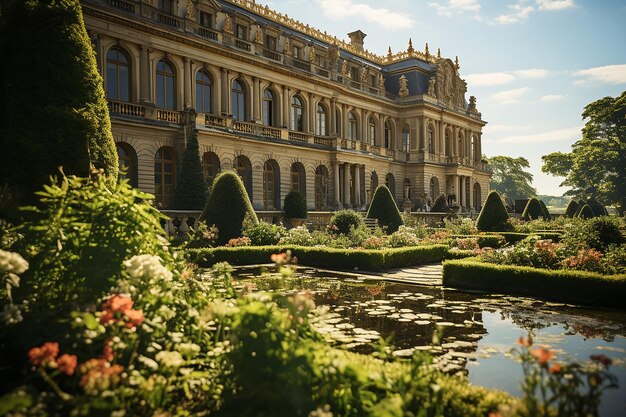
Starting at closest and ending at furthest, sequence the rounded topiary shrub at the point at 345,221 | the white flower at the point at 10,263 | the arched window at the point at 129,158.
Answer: the white flower at the point at 10,263 → the rounded topiary shrub at the point at 345,221 → the arched window at the point at 129,158

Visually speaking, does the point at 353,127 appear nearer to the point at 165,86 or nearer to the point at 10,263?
the point at 165,86

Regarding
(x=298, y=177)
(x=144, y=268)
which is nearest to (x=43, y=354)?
(x=144, y=268)

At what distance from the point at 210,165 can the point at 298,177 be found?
796cm

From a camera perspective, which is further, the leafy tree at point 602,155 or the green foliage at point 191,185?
the leafy tree at point 602,155

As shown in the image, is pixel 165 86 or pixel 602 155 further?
pixel 602 155

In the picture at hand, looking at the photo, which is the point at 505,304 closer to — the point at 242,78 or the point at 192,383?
the point at 192,383

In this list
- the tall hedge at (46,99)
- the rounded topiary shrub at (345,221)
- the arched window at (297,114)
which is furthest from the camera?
the arched window at (297,114)

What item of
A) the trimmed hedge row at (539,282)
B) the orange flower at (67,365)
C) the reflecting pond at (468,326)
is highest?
the orange flower at (67,365)

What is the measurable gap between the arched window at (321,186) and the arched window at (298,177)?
80.2 inches

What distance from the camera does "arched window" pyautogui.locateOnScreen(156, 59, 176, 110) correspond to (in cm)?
2644

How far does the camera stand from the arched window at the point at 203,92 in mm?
28422

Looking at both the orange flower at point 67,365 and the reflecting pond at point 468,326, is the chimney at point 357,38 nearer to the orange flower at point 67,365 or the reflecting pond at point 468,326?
the reflecting pond at point 468,326

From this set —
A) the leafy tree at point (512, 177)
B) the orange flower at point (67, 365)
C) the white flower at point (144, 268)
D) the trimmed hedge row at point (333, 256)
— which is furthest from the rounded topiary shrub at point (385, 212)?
the leafy tree at point (512, 177)

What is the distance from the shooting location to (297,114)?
35750 millimetres
